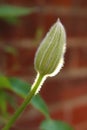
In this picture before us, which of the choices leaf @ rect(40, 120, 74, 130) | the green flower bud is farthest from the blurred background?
the green flower bud

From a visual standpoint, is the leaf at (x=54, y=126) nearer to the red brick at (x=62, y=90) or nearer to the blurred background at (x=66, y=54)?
the blurred background at (x=66, y=54)

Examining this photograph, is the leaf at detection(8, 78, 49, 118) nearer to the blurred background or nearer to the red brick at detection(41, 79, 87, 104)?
the blurred background

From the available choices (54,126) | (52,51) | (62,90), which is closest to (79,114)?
(62,90)

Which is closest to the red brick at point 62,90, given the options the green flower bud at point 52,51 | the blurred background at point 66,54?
the blurred background at point 66,54

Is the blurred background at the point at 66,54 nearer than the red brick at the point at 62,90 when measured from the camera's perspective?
Yes

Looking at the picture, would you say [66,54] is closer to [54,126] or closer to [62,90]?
[62,90]

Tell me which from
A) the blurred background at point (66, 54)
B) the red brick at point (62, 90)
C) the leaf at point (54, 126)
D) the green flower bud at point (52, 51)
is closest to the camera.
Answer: the green flower bud at point (52, 51)
